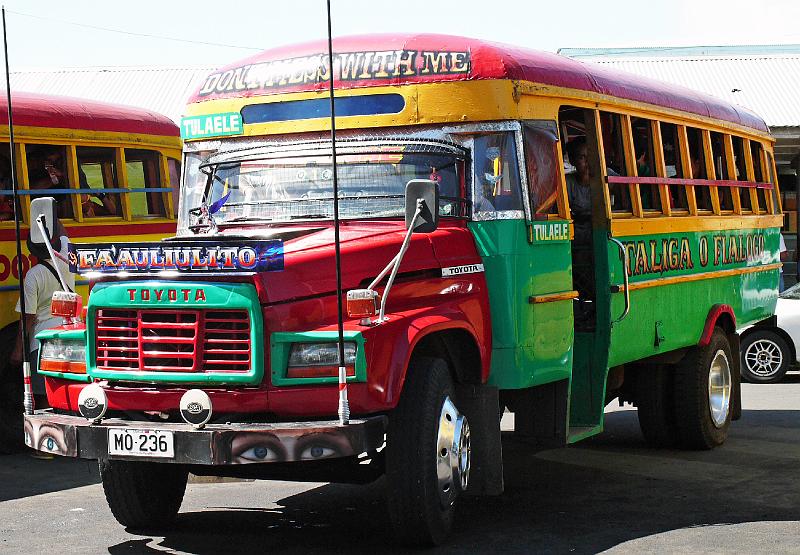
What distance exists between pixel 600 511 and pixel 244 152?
9.83ft

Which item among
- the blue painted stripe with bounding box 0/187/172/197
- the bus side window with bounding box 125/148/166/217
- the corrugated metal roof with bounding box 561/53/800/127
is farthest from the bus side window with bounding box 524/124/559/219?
the corrugated metal roof with bounding box 561/53/800/127

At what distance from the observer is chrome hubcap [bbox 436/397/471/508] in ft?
22.9

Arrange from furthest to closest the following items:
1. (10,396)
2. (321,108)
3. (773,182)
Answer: (773,182) → (10,396) → (321,108)

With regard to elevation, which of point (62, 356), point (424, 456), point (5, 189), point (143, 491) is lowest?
point (143, 491)

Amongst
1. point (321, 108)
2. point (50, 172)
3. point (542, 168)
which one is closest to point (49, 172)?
point (50, 172)

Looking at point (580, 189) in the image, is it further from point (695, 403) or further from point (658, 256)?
point (695, 403)

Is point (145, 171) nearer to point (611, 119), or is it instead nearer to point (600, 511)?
point (611, 119)

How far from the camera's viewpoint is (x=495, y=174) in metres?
7.79

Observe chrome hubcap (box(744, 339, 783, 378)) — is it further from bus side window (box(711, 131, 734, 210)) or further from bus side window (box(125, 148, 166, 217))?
bus side window (box(125, 148, 166, 217))

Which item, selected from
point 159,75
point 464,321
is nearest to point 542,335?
point 464,321

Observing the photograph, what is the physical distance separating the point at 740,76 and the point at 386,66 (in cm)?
2772

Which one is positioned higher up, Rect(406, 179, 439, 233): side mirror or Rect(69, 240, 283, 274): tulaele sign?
Rect(406, 179, 439, 233): side mirror

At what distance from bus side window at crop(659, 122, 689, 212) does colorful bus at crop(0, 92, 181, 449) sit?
4863mm

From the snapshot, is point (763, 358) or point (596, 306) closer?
point (596, 306)
